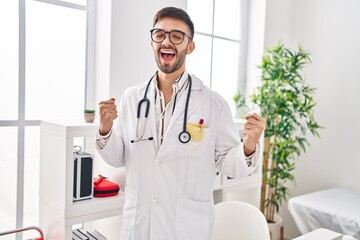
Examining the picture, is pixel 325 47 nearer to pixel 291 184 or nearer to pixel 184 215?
pixel 291 184

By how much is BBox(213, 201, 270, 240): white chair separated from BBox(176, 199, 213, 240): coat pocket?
0.45m

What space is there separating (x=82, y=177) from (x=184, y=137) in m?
0.63

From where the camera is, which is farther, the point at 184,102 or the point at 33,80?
the point at 33,80

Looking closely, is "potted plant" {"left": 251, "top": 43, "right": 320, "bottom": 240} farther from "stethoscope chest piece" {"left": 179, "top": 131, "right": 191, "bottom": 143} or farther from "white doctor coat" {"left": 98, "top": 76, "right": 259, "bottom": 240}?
"stethoscope chest piece" {"left": 179, "top": 131, "right": 191, "bottom": 143}

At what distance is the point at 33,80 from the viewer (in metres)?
1.95

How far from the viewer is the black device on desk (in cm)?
165

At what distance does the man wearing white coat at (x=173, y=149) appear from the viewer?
4.41 ft

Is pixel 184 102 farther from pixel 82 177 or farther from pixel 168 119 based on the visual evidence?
pixel 82 177

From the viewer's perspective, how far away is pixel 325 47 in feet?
10.2

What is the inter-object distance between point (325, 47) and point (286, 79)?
67 centimetres

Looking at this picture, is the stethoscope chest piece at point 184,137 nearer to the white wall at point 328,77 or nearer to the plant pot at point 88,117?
the plant pot at point 88,117

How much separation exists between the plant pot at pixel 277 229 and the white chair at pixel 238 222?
1.22m

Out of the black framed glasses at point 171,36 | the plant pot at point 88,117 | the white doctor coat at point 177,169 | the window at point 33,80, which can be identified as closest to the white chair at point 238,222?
the white doctor coat at point 177,169

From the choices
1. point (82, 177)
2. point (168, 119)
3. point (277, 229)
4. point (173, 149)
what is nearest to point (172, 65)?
point (168, 119)
